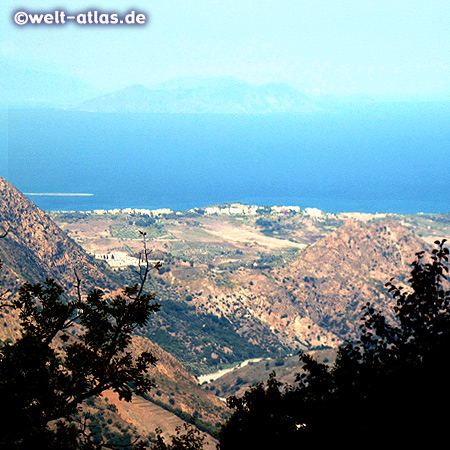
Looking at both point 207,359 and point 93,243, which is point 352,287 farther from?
point 93,243

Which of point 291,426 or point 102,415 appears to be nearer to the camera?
point 291,426

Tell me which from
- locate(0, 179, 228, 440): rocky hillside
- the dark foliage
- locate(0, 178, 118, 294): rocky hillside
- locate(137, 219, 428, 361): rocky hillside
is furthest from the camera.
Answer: locate(137, 219, 428, 361): rocky hillside

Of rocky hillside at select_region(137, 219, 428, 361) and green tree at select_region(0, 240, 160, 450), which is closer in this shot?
green tree at select_region(0, 240, 160, 450)

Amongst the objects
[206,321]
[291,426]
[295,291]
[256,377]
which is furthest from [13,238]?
[291,426]

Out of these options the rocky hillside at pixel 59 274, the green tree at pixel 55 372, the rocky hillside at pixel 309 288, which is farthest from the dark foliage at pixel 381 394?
the rocky hillside at pixel 309 288

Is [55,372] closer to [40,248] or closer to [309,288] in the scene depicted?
[40,248]

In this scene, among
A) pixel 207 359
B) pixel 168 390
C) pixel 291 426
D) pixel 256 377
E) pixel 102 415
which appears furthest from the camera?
pixel 207 359

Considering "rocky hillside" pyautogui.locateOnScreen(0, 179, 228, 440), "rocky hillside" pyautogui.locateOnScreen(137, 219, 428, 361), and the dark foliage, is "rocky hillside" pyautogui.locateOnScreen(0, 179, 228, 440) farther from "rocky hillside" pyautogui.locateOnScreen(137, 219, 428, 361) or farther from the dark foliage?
the dark foliage

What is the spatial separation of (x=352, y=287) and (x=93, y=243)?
211ft

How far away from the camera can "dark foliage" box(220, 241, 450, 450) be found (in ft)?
60.4

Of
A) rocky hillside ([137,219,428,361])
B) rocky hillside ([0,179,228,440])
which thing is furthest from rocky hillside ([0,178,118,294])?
rocky hillside ([137,219,428,361])

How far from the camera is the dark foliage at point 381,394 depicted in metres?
18.4

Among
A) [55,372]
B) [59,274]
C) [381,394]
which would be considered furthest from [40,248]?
[381,394]

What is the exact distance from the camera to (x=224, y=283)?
13650 cm
